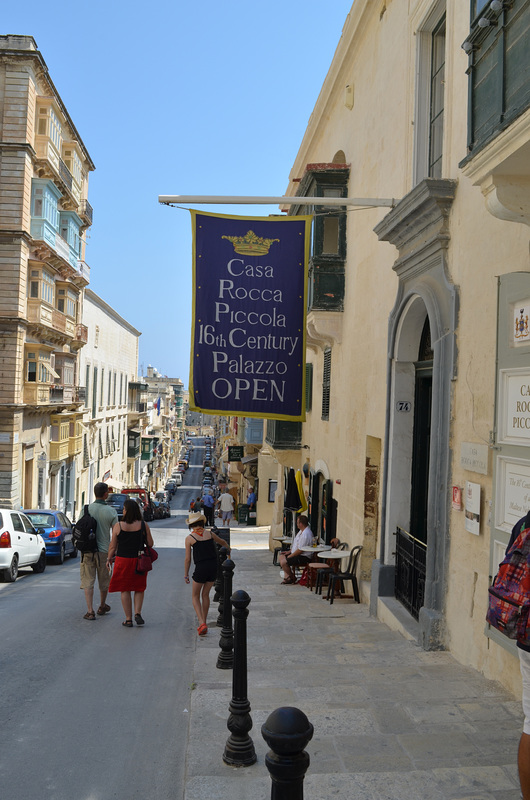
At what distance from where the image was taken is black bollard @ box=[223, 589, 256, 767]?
162 inches

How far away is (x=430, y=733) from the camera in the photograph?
441 cm

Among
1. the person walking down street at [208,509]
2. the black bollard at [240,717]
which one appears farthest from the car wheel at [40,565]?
the black bollard at [240,717]

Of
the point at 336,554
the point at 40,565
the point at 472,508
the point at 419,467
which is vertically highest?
the point at 419,467

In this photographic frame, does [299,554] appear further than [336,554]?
Yes

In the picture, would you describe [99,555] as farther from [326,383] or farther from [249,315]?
[326,383]

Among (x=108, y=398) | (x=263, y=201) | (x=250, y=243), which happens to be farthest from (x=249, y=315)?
(x=108, y=398)

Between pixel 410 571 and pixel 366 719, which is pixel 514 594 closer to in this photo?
pixel 366 719

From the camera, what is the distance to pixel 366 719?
4.64 meters

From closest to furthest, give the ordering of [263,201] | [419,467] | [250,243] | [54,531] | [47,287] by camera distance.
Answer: [263,201] < [250,243] < [419,467] < [54,531] < [47,287]

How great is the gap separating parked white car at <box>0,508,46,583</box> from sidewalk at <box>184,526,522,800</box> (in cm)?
689

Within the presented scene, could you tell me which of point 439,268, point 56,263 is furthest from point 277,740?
point 56,263

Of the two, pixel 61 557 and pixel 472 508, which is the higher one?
pixel 472 508

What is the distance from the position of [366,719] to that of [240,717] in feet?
3.05

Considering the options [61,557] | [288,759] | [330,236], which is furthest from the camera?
[61,557]
